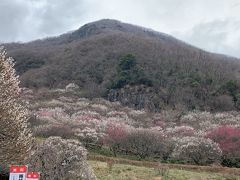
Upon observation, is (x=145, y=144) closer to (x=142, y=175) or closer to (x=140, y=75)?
(x=142, y=175)

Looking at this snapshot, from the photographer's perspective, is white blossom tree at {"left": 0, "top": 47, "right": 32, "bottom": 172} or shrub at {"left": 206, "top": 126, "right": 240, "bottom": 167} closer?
white blossom tree at {"left": 0, "top": 47, "right": 32, "bottom": 172}

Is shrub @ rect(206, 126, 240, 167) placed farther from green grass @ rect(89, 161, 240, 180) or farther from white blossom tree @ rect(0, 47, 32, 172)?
white blossom tree @ rect(0, 47, 32, 172)

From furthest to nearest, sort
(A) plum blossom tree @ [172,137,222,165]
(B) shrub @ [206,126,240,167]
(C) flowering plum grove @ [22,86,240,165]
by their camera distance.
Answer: (B) shrub @ [206,126,240,167] < (C) flowering plum grove @ [22,86,240,165] < (A) plum blossom tree @ [172,137,222,165]

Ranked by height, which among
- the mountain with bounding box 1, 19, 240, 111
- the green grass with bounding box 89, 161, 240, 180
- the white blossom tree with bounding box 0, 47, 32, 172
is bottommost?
the green grass with bounding box 89, 161, 240, 180

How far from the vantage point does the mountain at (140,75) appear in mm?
83500

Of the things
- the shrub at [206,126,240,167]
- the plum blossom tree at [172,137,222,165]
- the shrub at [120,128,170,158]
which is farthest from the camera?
the shrub at [120,128,170,158]

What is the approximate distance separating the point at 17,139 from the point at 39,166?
5.21ft

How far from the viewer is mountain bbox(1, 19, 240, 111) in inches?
3287

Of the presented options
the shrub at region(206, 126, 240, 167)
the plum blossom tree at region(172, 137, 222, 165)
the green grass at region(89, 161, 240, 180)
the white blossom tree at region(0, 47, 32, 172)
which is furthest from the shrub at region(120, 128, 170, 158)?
the white blossom tree at region(0, 47, 32, 172)

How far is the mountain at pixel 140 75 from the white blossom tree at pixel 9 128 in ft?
205

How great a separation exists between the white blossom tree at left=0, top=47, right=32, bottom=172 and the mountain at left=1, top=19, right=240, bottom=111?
62585 millimetres

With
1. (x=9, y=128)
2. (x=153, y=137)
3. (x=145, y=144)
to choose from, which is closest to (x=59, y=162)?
(x=9, y=128)

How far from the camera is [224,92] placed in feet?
272

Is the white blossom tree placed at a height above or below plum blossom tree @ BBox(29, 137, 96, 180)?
above
